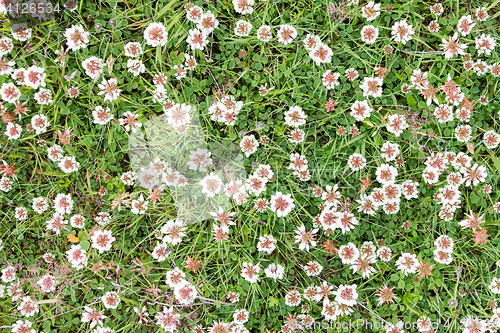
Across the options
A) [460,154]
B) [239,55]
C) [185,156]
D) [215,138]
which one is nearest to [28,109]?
[185,156]

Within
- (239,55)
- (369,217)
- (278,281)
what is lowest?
(278,281)

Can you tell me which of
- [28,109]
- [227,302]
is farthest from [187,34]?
[227,302]

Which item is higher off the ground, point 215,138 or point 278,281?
point 215,138

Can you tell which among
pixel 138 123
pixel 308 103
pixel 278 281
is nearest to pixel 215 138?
pixel 138 123

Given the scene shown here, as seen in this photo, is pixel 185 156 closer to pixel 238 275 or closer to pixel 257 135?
pixel 257 135

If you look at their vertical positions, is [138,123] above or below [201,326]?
above

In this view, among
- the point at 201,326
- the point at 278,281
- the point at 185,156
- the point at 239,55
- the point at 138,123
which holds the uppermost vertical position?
the point at 239,55

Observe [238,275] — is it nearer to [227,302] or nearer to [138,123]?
[227,302]
